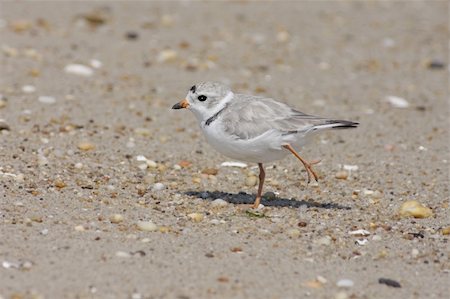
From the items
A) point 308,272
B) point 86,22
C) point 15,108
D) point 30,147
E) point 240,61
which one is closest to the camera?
point 308,272

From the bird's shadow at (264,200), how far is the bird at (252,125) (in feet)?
0.94

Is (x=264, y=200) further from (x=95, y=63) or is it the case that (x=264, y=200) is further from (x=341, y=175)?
(x=95, y=63)

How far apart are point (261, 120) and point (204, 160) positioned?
5.66 feet

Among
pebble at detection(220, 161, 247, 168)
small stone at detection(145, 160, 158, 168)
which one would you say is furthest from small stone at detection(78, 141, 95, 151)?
pebble at detection(220, 161, 247, 168)

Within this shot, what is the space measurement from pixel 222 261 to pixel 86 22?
882 centimetres

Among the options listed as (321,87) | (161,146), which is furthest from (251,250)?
(321,87)

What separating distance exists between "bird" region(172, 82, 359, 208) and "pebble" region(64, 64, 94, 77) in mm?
4416

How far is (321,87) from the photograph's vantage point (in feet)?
36.6

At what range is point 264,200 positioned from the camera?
22.5 feet

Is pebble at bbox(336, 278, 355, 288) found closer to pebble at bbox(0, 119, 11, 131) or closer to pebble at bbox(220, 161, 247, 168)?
pebble at bbox(220, 161, 247, 168)

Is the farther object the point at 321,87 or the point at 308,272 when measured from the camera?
the point at 321,87

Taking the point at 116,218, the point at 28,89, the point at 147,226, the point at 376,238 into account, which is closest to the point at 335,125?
the point at 376,238

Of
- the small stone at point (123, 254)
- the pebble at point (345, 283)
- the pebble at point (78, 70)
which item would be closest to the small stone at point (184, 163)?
the small stone at point (123, 254)

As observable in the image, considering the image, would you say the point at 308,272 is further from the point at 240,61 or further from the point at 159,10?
the point at 159,10
